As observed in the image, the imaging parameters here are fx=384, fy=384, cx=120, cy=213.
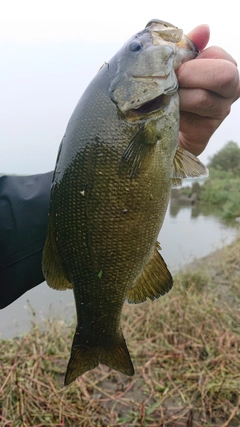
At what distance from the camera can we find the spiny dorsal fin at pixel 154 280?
1.65 meters

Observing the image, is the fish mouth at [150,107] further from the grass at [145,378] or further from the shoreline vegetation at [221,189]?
the shoreline vegetation at [221,189]

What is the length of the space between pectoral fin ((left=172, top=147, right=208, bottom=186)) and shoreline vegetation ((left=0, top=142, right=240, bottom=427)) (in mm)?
2132

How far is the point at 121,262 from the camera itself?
153cm

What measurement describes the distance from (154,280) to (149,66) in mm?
896

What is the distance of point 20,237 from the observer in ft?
6.61

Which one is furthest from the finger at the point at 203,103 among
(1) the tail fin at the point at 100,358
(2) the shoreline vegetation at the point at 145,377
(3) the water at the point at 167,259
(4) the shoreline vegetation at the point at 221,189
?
(4) the shoreline vegetation at the point at 221,189

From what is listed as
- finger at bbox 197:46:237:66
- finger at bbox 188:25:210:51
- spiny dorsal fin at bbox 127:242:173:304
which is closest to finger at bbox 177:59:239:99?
finger at bbox 197:46:237:66

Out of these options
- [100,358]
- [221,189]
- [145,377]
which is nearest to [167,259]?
[145,377]

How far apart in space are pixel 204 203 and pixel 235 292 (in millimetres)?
23254

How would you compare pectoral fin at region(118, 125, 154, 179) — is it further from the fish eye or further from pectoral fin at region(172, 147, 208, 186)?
the fish eye

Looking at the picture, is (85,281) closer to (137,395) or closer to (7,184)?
(7,184)

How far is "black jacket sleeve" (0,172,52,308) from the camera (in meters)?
1.96

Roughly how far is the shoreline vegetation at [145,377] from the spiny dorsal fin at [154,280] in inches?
69.8

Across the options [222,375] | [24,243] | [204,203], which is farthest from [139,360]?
[204,203]
